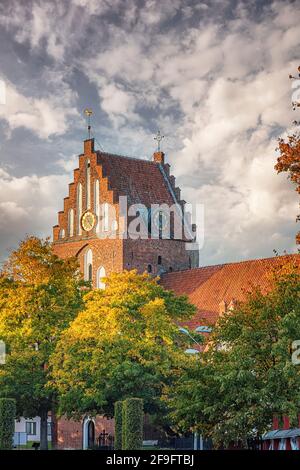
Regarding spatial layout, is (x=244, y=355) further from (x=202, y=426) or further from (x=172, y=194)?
(x=172, y=194)

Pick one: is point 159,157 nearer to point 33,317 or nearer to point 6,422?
point 33,317

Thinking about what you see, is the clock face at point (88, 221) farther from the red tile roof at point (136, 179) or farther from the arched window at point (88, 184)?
the red tile roof at point (136, 179)

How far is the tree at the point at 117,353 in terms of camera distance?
1827 inches

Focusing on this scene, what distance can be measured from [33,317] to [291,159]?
22.8 metres

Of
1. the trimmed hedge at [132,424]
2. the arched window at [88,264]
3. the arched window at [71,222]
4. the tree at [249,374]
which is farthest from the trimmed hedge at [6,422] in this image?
the arched window at [71,222]

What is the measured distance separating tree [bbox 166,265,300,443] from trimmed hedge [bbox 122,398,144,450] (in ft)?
6.07

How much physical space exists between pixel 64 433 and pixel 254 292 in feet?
102

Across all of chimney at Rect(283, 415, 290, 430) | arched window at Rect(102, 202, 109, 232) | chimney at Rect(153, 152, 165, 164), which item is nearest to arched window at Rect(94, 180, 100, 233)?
arched window at Rect(102, 202, 109, 232)

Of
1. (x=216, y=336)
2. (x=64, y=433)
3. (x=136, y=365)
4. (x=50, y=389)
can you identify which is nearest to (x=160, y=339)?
(x=136, y=365)

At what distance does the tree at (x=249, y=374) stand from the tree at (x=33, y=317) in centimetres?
1370

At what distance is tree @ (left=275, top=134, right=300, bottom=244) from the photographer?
32219 mm

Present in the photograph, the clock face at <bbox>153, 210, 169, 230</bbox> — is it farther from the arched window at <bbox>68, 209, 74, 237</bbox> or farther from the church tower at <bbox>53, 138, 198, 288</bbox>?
the arched window at <bbox>68, 209, 74, 237</bbox>

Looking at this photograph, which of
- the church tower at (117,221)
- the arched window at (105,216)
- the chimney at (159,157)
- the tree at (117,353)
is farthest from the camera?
Result: the chimney at (159,157)
